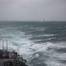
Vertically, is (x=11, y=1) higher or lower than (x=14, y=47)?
higher

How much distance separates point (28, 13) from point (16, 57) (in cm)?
55

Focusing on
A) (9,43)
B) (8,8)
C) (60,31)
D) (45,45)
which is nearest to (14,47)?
(9,43)

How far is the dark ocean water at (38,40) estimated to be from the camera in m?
1.67

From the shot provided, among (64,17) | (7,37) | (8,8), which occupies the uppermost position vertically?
(8,8)

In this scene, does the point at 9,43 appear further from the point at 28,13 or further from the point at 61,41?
the point at 61,41

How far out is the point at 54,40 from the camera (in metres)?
1.70

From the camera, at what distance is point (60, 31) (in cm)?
170

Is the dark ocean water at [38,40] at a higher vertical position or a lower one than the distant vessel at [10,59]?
higher

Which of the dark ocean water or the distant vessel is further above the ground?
the dark ocean water

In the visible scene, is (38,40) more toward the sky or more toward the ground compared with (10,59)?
more toward the sky

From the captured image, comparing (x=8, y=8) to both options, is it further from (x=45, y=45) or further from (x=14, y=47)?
(x=45, y=45)

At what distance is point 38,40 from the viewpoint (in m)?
1.70

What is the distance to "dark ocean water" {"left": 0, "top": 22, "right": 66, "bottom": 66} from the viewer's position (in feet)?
5.47

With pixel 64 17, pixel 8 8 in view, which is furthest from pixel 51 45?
pixel 8 8
